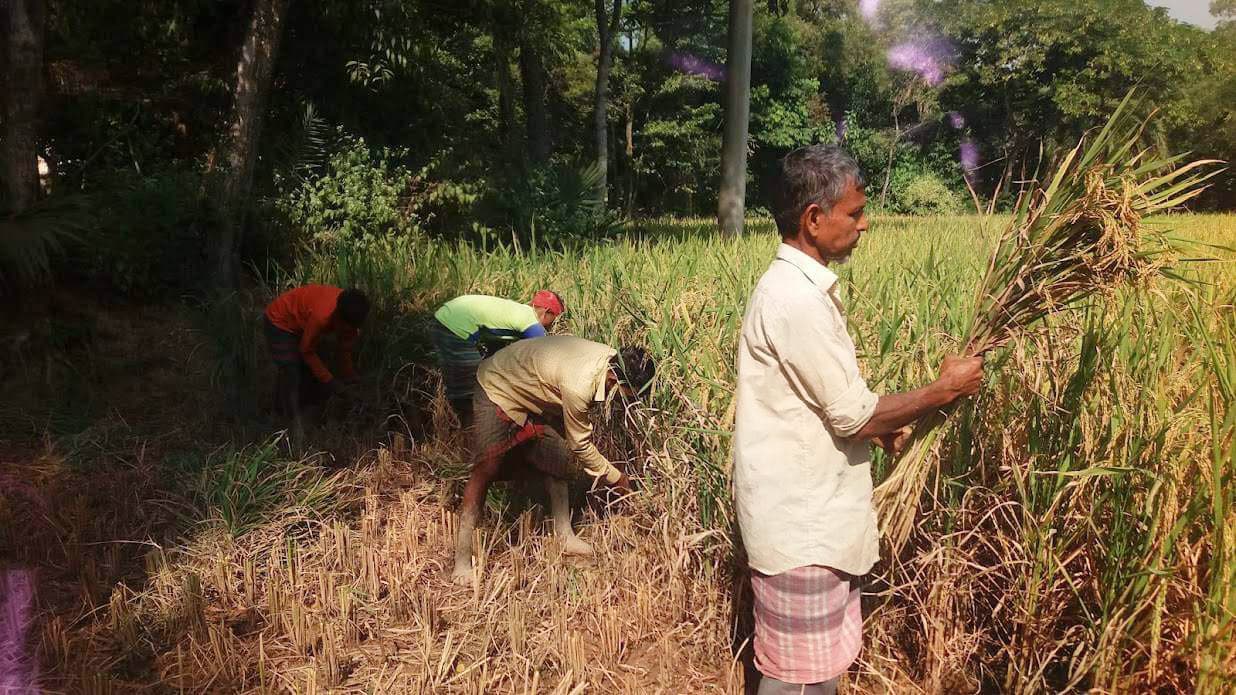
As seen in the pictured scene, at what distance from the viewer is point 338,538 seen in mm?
3473

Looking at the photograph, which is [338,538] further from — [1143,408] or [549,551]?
[1143,408]

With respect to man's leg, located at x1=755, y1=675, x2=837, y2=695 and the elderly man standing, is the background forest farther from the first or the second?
man's leg, located at x1=755, y1=675, x2=837, y2=695

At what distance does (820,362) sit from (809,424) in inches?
6.6

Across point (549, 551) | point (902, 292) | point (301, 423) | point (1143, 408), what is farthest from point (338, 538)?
point (1143, 408)

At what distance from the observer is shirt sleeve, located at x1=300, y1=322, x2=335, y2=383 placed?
464 centimetres

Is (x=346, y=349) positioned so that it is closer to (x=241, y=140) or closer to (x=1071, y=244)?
(x=241, y=140)

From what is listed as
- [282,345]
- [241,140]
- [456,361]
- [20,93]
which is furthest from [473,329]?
[241,140]

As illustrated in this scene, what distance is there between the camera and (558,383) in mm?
3260

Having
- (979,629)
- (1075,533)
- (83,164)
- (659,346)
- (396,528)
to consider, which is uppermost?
(83,164)

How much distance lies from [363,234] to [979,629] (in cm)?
676

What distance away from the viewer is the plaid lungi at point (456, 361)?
173 inches

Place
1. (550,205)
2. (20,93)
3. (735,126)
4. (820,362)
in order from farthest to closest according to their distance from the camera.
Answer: (735,126)
(550,205)
(20,93)
(820,362)

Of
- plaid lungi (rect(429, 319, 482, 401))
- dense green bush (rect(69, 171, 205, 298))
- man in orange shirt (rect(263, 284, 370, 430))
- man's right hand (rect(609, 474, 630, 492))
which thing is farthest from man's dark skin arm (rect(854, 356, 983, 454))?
dense green bush (rect(69, 171, 205, 298))

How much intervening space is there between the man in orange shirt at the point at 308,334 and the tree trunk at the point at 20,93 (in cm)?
177
